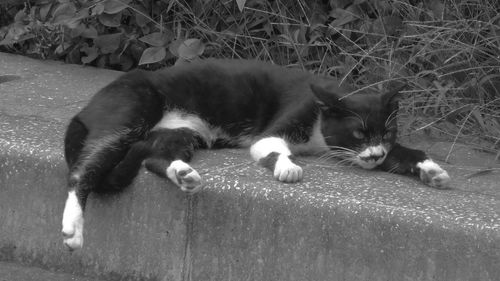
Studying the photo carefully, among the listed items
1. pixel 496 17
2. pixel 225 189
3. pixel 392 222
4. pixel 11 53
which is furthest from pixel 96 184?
pixel 11 53

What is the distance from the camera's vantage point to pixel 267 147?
343cm

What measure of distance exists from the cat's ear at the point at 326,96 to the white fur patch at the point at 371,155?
0.22 metres

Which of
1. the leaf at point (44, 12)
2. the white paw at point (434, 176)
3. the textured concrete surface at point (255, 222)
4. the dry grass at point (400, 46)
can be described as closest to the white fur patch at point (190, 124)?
the textured concrete surface at point (255, 222)

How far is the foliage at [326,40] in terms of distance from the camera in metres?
3.93

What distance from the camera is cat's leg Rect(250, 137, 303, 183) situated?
311 cm

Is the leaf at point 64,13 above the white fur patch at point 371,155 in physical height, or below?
below

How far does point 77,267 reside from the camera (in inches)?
129

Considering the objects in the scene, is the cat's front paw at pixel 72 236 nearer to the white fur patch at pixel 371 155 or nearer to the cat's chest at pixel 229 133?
the cat's chest at pixel 229 133

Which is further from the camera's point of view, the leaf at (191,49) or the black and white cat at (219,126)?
the leaf at (191,49)

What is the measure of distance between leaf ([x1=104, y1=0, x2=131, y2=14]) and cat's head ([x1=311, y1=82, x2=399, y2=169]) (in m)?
1.58

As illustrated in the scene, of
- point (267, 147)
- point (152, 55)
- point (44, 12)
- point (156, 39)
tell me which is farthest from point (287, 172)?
point (44, 12)

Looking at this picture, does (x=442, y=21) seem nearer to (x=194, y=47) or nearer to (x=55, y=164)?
(x=194, y=47)

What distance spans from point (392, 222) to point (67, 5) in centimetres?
272

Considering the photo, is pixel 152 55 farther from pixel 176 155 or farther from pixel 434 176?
pixel 434 176
